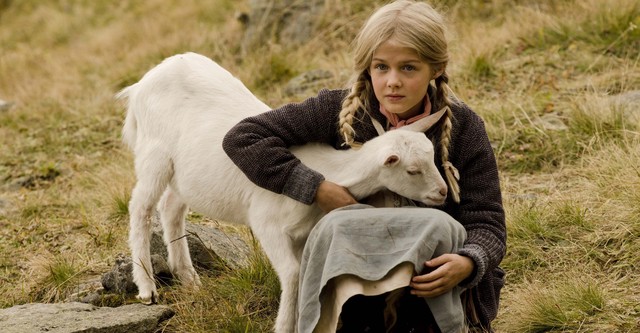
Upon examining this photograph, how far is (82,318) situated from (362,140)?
158cm

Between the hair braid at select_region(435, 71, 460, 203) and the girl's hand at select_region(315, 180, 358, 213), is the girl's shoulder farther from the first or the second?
the girl's hand at select_region(315, 180, 358, 213)

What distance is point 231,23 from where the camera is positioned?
10125mm

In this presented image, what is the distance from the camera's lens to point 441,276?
3.09 meters

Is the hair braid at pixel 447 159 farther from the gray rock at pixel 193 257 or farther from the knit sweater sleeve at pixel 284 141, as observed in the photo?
the gray rock at pixel 193 257

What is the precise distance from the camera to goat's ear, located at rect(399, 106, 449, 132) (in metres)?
3.43

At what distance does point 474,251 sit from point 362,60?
0.96m

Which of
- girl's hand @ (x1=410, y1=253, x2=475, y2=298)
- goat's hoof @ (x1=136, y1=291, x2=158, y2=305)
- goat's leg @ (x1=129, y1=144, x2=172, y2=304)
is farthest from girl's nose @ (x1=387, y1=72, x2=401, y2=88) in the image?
goat's hoof @ (x1=136, y1=291, x2=158, y2=305)

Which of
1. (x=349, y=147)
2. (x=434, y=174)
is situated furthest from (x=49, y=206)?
(x=434, y=174)

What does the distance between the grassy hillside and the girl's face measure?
3.78ft

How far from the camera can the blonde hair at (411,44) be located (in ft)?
11.2

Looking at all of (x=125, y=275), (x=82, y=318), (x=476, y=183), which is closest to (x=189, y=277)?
(x=125, y=275)

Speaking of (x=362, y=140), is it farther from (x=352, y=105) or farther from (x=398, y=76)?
(x=398, y=76)

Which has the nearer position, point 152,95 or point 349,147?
point 349,147

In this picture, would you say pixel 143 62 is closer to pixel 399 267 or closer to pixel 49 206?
pixel 49 206
